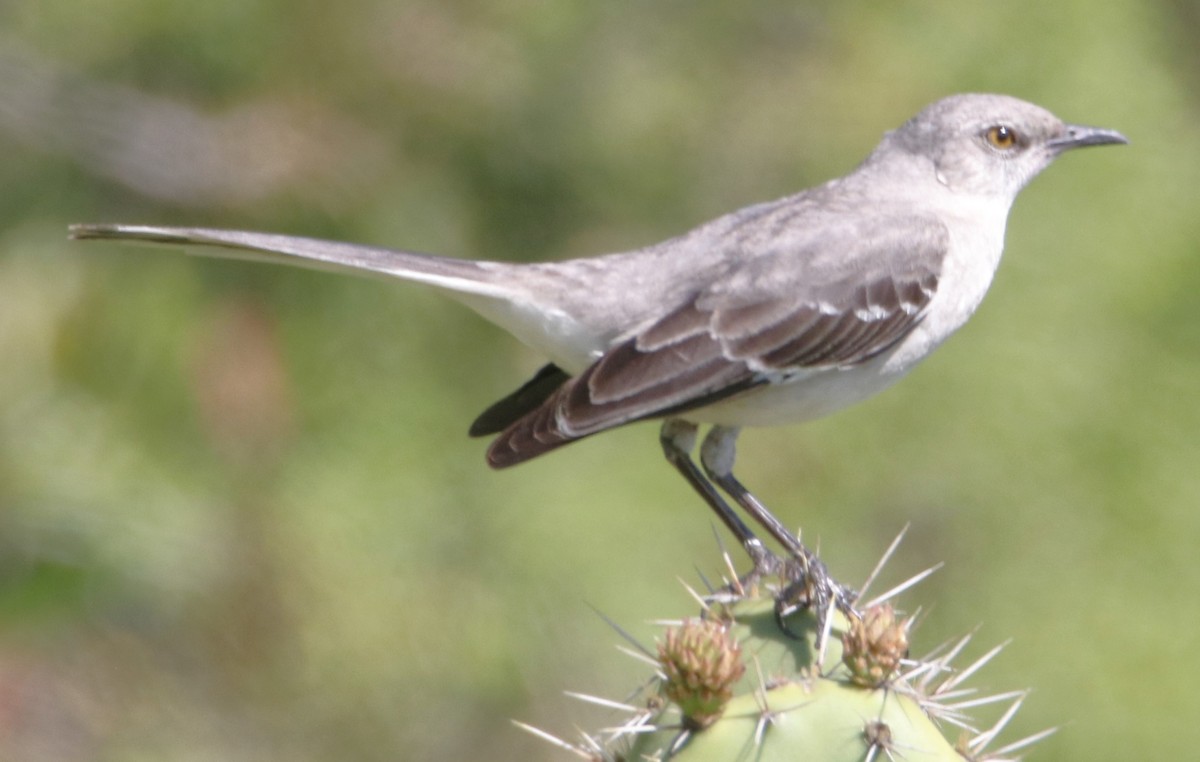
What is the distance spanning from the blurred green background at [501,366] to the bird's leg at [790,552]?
1473 millimetres

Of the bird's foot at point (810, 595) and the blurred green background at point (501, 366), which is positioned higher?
the blurred green background at point (501, 366)

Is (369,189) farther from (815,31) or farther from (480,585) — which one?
(815,31)

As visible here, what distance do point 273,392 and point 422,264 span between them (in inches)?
78.3

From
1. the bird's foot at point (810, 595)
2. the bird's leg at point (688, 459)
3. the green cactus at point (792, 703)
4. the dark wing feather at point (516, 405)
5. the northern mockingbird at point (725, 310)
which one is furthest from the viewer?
the dark wing feather at point (516, 405)

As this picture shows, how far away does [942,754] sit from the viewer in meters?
2.69

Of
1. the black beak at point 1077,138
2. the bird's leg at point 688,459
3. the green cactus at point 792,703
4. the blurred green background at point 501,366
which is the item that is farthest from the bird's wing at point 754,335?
the blurred green background at point 501,366

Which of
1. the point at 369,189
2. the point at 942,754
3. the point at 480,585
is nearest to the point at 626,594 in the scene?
the point at 480,585

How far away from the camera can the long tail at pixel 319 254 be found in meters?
3.53

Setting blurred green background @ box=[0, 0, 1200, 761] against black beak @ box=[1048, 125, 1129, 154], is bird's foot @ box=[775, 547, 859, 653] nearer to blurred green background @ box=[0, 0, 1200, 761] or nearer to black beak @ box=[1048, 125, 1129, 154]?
black beak @ box=[1048, 125, 1129, 154]

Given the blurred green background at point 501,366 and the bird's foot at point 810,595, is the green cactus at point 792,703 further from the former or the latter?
the blurred green background at point 501,366

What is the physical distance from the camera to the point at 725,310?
155 inches

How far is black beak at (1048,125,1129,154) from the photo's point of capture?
15.5ft

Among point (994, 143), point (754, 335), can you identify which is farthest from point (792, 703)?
point (994, 143)

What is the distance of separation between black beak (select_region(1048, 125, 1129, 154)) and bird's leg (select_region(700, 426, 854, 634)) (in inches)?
61.6
